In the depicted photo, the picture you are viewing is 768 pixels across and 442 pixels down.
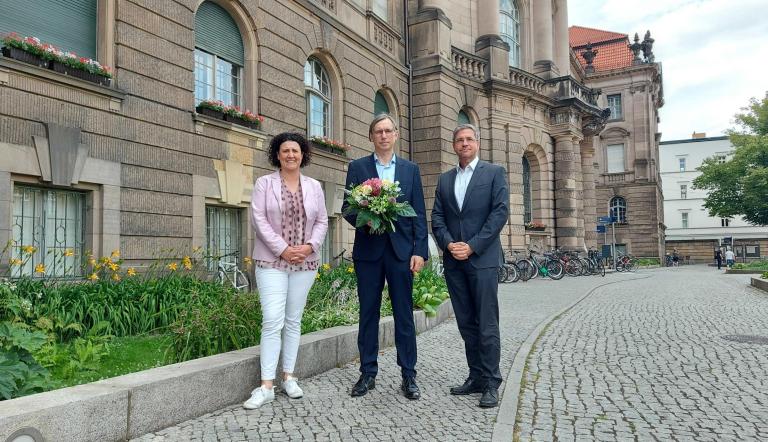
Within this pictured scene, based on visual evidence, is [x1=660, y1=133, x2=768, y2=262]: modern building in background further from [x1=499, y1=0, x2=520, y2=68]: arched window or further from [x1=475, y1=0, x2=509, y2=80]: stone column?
[x1=475, y1=0, x2=509, y2=80]: stone column

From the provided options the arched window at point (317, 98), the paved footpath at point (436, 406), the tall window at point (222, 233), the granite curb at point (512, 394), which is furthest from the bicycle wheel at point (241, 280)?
the granite curb at point (512, 394)

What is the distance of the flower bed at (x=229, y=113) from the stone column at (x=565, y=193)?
56.6ft

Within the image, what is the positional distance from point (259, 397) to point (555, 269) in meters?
19.4

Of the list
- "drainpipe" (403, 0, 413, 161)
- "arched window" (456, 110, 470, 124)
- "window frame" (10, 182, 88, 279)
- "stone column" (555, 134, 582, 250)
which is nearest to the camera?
"window frame" (10, 182, 88, 279)

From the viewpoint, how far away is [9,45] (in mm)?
7836

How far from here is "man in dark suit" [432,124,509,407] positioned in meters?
4.54

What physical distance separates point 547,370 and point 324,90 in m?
11.7

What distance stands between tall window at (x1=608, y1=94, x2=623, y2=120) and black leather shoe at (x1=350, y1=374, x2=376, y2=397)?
167 feet

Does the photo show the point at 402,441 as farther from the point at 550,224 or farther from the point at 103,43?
the point at 550,224

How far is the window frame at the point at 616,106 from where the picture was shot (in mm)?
50594

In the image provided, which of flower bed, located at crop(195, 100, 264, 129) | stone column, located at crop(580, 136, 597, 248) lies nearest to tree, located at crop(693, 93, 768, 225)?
stone column, located at crop(580, 136, 597, 248)

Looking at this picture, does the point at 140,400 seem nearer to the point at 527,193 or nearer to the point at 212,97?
the point at 212,97

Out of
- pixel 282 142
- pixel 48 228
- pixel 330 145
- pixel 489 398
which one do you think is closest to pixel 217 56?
pixel 330 145

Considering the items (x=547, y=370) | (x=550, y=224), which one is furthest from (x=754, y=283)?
(x=547, y=370)
